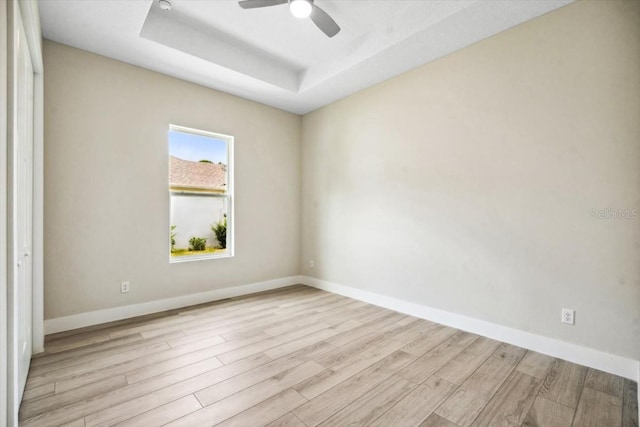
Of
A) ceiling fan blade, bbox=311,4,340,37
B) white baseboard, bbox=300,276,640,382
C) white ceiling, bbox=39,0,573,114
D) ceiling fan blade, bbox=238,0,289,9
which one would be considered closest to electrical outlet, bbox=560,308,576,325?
white baseboard, bbox=300,276,640,382

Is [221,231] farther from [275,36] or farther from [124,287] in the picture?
[275,36]

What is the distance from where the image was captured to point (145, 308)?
3441 mm

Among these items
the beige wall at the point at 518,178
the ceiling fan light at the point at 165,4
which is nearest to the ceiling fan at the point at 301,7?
the ceiling fan light at the point at 165,4

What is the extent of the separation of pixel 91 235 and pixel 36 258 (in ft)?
1.93

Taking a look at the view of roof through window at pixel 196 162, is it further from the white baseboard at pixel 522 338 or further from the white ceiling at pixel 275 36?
the white baseboard at pixel 522 338

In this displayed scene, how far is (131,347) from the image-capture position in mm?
2617

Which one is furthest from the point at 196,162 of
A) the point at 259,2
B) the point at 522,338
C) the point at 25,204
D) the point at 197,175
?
the point at 522,338

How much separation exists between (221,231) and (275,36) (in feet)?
8.36

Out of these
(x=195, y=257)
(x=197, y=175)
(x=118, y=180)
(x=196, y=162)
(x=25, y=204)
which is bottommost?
(x=195, y=257)

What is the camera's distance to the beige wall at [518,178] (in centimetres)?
225

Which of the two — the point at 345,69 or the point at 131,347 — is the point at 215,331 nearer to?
the point at 131,347

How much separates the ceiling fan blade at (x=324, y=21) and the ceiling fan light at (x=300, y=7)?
2.0 inches

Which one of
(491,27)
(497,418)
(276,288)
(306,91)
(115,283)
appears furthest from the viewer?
(276,288)

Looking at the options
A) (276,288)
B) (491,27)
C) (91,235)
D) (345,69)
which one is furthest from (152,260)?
(491,27)
